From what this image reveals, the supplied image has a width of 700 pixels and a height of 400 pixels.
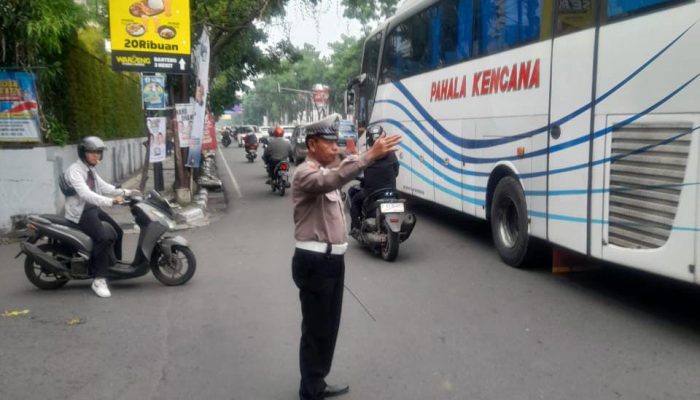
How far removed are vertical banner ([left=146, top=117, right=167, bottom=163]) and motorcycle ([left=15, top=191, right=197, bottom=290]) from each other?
16.9ft

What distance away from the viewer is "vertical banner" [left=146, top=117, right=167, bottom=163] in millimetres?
12039

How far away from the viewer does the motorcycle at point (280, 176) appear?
1604 centimetres

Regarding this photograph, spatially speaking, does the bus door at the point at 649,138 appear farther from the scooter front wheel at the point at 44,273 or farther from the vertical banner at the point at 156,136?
the vertical banner at the point at 156,136

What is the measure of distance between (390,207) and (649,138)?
3.42 m

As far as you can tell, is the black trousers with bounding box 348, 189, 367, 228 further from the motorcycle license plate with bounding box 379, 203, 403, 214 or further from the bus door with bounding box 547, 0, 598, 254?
the bus door with bounding box 547, 0, 598, 254

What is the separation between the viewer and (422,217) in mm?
12219

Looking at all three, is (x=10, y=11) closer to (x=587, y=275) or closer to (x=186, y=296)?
(x=186, y=296)

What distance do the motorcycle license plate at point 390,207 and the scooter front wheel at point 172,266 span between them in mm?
2417

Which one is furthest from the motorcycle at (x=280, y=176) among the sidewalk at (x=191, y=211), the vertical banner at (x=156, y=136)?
the vertical banner at (x=156, y=136)

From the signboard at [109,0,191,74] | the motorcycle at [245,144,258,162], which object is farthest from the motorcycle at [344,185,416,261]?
the motorcycle at [245,144,258,162]

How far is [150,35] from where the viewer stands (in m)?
12.3

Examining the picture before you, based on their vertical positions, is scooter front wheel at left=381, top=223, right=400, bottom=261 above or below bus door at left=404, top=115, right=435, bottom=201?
below

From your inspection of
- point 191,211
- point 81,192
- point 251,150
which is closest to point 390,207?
point 81,192

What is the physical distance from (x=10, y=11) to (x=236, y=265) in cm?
553
